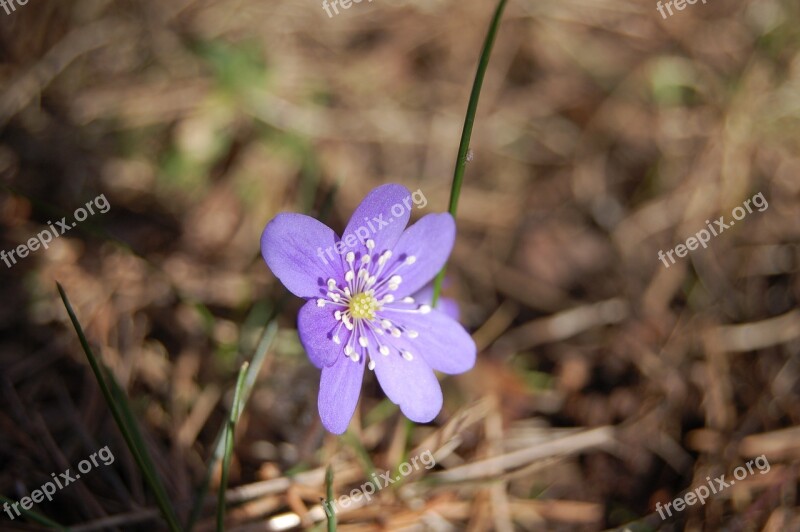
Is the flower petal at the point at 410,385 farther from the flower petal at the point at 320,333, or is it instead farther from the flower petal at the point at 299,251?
the flower petal at the point at 299,251

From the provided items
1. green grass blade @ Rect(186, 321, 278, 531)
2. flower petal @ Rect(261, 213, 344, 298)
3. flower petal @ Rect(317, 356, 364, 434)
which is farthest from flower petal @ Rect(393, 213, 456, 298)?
green grass blade @ Rect(186, 321, 278, 531)

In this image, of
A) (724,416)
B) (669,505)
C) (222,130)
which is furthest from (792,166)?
(222,130)

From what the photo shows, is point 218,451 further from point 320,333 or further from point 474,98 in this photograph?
point 474,98

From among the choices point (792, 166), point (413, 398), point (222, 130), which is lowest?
point (792, 166)

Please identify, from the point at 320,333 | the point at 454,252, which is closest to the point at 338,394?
the point at 320,333

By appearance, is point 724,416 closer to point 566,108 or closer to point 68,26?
point 566,108
